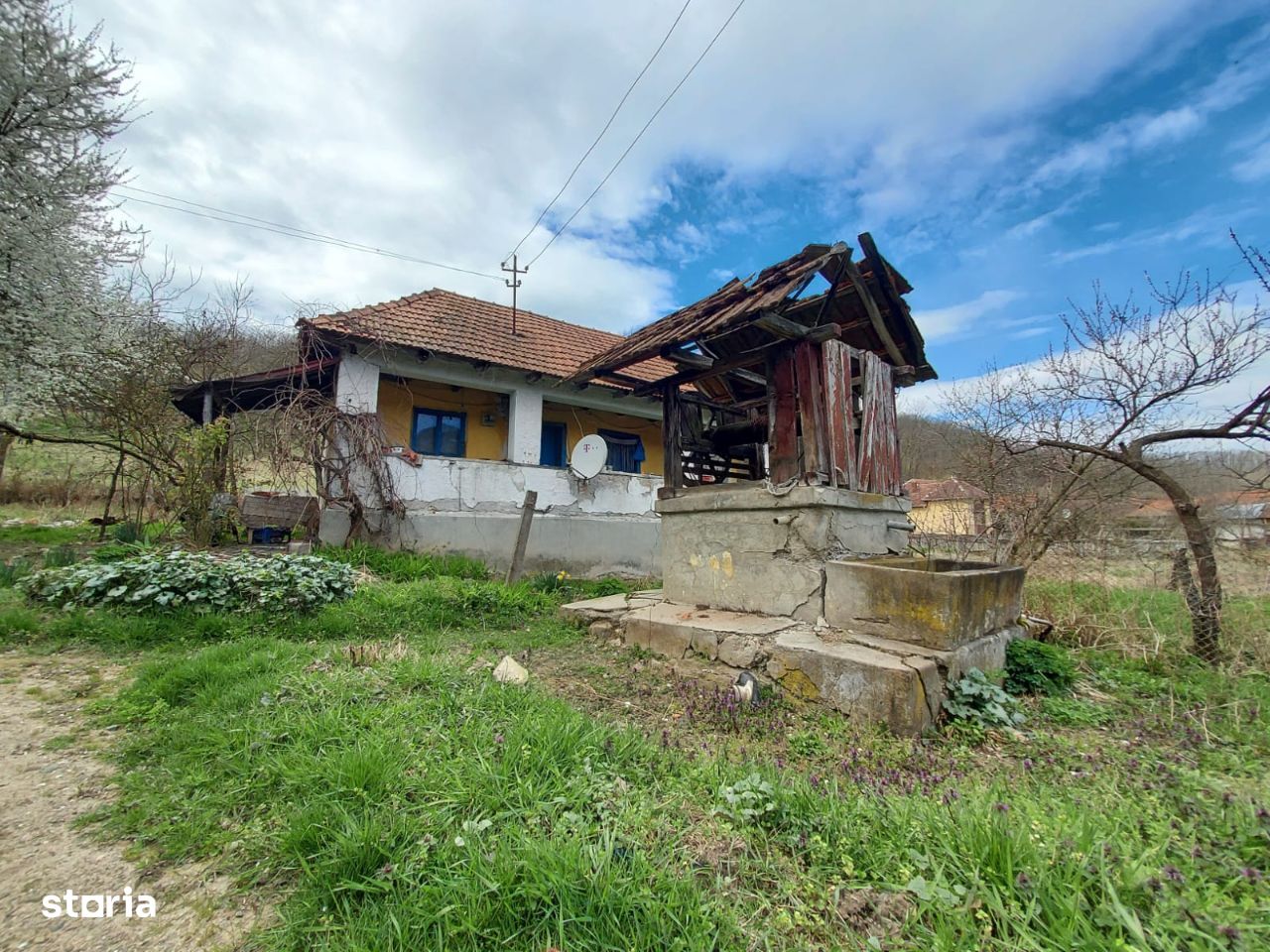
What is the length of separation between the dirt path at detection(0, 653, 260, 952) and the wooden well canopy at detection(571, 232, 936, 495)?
456 cm

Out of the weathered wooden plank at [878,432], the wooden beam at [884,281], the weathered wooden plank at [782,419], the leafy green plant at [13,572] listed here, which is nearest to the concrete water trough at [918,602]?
the weathered wooden plank at [878,432]

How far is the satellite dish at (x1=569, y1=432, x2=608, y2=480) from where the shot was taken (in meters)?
10.0

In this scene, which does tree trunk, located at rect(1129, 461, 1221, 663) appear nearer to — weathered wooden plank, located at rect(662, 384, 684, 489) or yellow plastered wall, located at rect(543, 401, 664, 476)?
weathered wooden plank, located at rect(662, 384, 684, 489)

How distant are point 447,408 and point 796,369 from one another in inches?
291

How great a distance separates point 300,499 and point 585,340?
23.5 feet

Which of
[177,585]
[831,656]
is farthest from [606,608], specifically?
[177,585]

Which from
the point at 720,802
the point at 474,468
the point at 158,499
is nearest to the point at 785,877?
the point at 720,802

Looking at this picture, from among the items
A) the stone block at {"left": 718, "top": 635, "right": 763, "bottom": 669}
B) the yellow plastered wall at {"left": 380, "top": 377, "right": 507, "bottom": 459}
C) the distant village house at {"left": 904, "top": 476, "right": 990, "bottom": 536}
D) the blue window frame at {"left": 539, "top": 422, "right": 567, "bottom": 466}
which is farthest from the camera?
the blue window frame at {"left": 539, "top": 422, "right": 567, "bottom": 466}

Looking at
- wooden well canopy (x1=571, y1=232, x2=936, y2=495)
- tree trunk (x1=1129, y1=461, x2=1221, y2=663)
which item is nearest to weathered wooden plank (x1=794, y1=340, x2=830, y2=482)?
wooden well canopy (x1=571, y1=232, x2=936, y2=495)

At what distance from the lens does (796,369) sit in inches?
201

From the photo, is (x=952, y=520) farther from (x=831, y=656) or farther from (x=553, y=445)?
(x=553, y=445)

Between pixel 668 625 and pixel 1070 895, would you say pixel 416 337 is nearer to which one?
pixel 668 625

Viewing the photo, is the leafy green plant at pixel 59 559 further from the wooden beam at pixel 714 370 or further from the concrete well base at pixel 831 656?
the wooden beam at pixel 714 370

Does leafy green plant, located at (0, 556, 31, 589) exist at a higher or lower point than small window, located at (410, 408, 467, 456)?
lower
